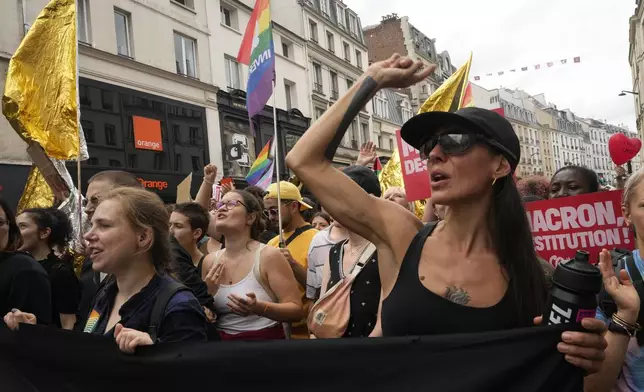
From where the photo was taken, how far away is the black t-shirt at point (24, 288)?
284 centimetres

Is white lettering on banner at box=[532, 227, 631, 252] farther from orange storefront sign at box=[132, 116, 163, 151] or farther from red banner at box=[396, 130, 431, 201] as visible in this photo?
orange storefront sign at box=[132, 116, 163, 151]

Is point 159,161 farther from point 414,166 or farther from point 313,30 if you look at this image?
point 313,30

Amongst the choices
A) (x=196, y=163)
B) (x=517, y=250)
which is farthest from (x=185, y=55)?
(x=517, y=250)

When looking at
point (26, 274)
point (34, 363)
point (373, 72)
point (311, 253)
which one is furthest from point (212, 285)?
point (373, 72)

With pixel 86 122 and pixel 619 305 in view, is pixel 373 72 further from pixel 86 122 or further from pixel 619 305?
pixel 86 122

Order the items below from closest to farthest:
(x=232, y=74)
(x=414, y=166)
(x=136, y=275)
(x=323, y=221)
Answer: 1. (x=136, y=275)
2. (x=414, y=166)
3. (x=323, y=221)
4. (x=232, y=74)

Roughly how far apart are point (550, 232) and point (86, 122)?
14829 millimetres

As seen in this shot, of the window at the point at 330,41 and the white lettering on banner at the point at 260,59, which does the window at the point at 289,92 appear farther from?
the white lettering on banner at the point at 260,59

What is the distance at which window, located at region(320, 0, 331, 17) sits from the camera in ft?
105

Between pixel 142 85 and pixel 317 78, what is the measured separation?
46.6 feet

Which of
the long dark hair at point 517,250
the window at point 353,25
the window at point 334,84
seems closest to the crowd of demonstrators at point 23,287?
the long dark hair at point 517,250

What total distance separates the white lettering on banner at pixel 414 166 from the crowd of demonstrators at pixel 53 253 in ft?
10.9

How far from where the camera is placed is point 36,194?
5750mm

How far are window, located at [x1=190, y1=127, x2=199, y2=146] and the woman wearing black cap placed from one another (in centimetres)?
1857
